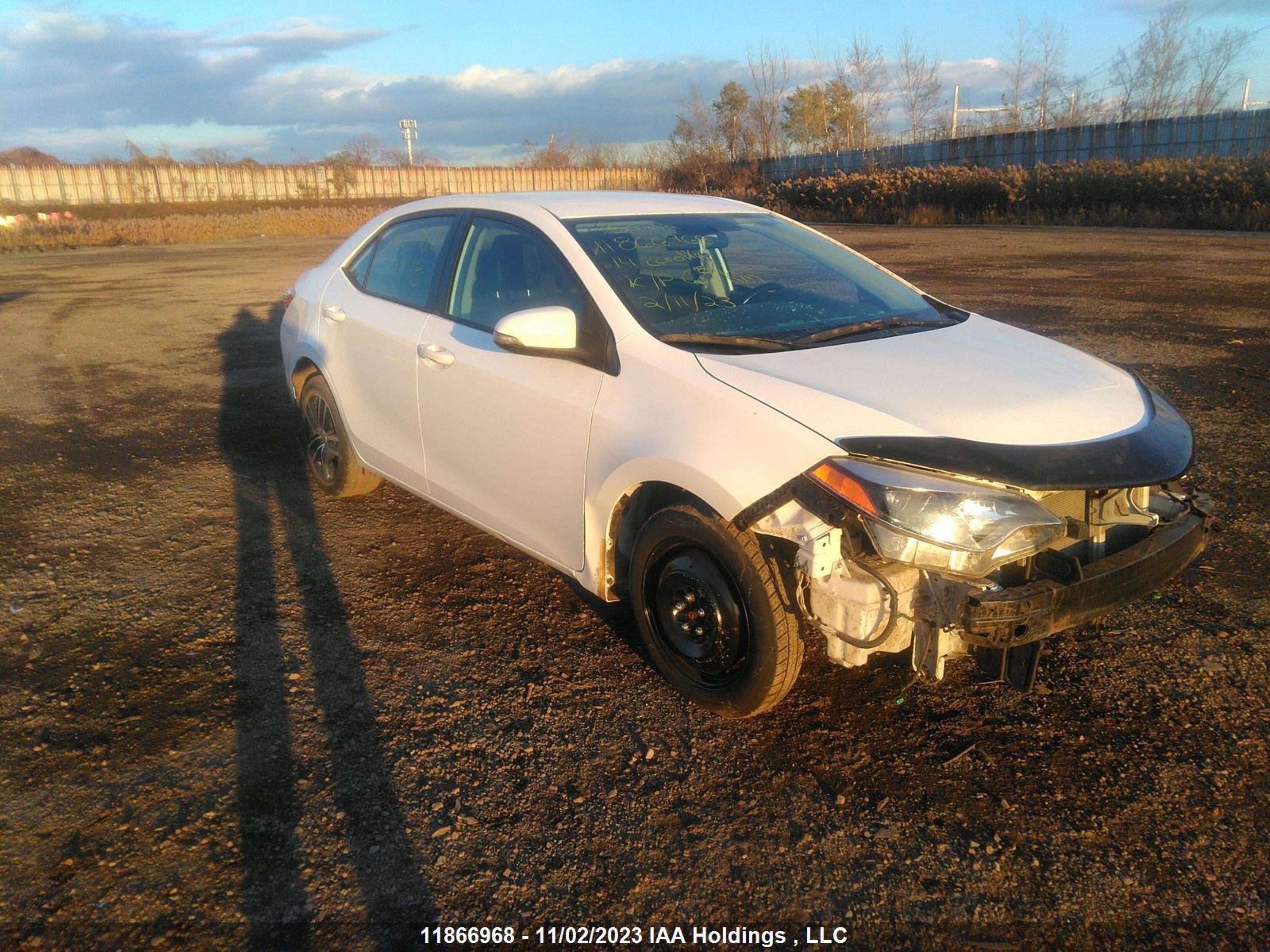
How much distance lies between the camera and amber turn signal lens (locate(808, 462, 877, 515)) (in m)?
2.64

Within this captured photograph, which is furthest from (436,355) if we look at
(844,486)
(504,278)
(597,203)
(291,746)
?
(844,486)

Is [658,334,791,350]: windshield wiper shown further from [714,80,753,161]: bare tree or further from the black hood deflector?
[714,80,753,161]: bare tree

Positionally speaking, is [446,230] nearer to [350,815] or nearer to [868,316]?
[868,316]

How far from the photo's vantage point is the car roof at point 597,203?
160 inches

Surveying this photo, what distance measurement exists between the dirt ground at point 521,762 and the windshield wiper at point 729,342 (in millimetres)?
1250

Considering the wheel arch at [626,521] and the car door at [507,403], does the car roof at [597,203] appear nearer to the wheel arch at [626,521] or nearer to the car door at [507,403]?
the car door at [507,403]

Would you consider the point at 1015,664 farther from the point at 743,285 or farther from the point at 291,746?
the point at 291,746

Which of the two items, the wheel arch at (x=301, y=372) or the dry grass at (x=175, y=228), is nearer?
the wheel arch at (x=301, y=372)

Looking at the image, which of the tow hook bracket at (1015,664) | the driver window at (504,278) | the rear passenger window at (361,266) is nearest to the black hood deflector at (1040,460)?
the tow hook bracket at (1015,664)

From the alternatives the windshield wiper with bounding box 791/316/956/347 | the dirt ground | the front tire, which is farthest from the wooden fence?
the front tire

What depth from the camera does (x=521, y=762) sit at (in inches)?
121

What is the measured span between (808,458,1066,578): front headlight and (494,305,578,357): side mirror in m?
1.20

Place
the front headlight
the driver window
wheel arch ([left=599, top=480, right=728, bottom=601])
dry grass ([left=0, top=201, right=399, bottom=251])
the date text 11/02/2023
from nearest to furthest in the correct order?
the date text 11/02/2023, the front headlight, wheel arch ([left=599, top=480, right=728, bottom=601]), the driver window, dry grass ([left=0, top=201, right=399, bottom=251])

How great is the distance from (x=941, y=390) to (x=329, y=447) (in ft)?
11.8
